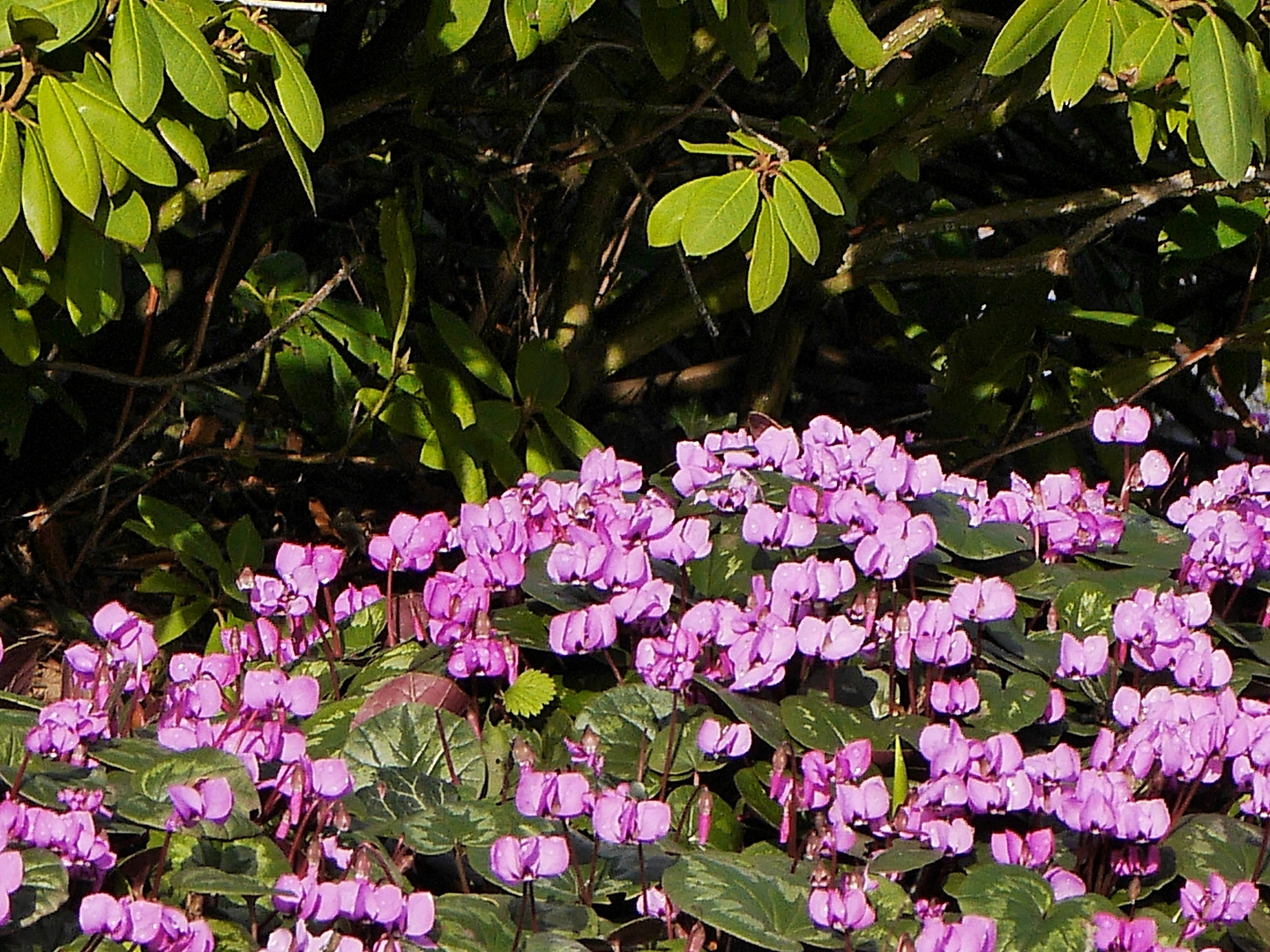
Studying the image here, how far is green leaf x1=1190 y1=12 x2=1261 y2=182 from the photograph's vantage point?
1.88 m

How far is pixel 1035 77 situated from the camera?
8.52ft

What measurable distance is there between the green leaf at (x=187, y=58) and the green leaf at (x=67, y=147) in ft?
0.36

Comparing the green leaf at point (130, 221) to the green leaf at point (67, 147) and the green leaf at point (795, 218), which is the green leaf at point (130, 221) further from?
the green leaf at point (795, 218)

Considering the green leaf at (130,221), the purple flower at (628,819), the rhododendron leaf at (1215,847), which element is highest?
the green leaf at (130,221)

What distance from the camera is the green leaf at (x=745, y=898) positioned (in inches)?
55.2

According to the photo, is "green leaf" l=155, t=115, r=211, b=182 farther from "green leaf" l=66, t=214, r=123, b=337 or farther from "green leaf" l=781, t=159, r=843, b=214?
"green leaf" l=781, t=159, r=843, b=214

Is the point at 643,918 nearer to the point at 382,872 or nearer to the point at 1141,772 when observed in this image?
the point at 382,872

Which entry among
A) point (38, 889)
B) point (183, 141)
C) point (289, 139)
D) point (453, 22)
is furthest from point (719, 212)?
point (38, 889)

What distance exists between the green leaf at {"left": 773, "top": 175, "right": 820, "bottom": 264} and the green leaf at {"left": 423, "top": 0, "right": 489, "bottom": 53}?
0.42 m

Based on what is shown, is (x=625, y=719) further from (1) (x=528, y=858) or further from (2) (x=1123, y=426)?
(2) (x=1123, y=426)

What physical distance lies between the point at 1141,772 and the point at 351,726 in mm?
784

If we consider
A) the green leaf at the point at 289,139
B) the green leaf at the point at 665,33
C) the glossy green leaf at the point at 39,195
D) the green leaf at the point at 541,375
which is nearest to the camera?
the glossy green leaf at the point at 39,195

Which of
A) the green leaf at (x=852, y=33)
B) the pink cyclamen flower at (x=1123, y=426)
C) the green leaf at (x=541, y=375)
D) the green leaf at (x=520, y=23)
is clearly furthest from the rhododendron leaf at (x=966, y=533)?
the green leaf at (x=541, y=375)

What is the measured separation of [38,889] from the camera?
54.7 inches
